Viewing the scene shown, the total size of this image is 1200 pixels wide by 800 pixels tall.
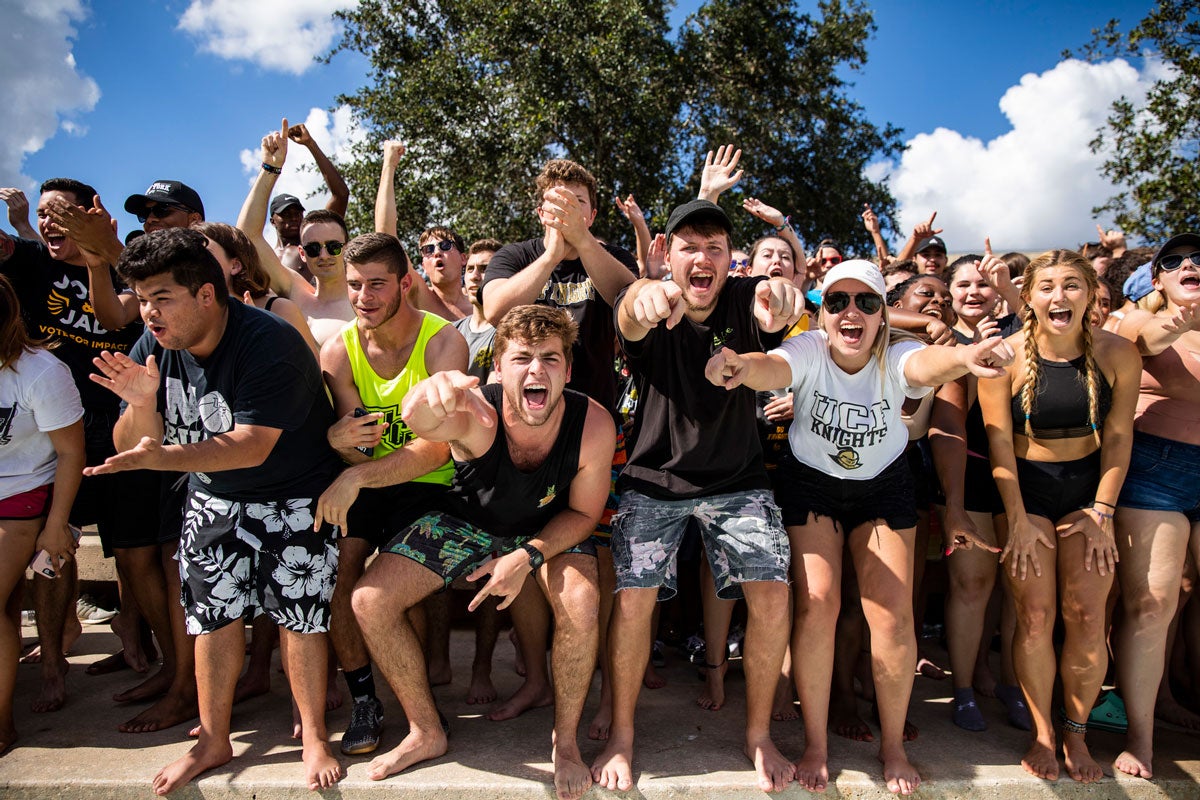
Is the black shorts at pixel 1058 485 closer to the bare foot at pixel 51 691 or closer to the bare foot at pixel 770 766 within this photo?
Answer: the bare foot at pixel 770 766

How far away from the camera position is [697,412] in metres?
3.49

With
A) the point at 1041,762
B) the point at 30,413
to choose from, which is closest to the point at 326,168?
the point at 30,413

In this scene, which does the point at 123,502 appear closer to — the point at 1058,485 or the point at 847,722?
the point at 847,722

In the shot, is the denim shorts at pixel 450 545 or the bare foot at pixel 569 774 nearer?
the bare foot at pixel 569 774

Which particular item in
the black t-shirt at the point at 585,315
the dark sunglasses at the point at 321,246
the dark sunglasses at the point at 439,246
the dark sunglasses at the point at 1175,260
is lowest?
the black t-shirt at the point at 585,315

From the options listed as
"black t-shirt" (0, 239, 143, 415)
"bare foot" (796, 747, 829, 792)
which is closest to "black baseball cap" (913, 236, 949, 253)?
"bare foot" (796, 747, 829, 792)

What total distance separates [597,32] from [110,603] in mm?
11183

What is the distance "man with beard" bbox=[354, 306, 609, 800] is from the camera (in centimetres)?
332

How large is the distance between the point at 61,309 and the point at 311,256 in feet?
4.43

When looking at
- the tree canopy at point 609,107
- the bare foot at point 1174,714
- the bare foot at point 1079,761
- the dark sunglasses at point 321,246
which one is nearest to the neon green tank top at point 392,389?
the dark sunglasses at point 321,246

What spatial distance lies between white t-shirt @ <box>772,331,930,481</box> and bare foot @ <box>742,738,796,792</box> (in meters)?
1.28

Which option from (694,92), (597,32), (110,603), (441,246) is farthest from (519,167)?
(110,603)

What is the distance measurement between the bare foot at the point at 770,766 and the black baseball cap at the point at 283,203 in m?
4.91

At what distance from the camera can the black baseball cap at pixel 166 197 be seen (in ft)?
14.7
